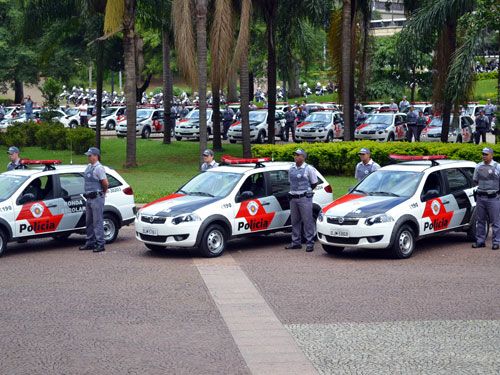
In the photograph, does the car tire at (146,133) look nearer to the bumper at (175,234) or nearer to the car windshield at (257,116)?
the car windshield at (257,116)

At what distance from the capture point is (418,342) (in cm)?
1002

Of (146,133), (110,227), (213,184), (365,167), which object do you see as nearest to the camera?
(213,184)

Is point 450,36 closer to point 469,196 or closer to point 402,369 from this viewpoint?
point 469,196

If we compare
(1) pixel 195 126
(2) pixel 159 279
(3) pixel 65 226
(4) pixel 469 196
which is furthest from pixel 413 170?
(1) pixel 195 126

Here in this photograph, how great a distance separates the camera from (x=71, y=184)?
16922mm


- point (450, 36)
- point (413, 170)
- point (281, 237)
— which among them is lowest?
point (281, 237)

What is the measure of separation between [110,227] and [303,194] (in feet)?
12.5

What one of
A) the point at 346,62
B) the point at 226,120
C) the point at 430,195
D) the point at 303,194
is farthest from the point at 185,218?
the point at 226,120

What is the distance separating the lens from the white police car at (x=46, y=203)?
1602cm

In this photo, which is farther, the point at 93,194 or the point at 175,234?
the point at 93,194

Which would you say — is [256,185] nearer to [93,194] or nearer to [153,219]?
[153,219]

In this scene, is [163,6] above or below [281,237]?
above

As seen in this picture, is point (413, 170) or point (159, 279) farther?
point (413, 170)

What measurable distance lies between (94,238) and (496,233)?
7.03 metres
